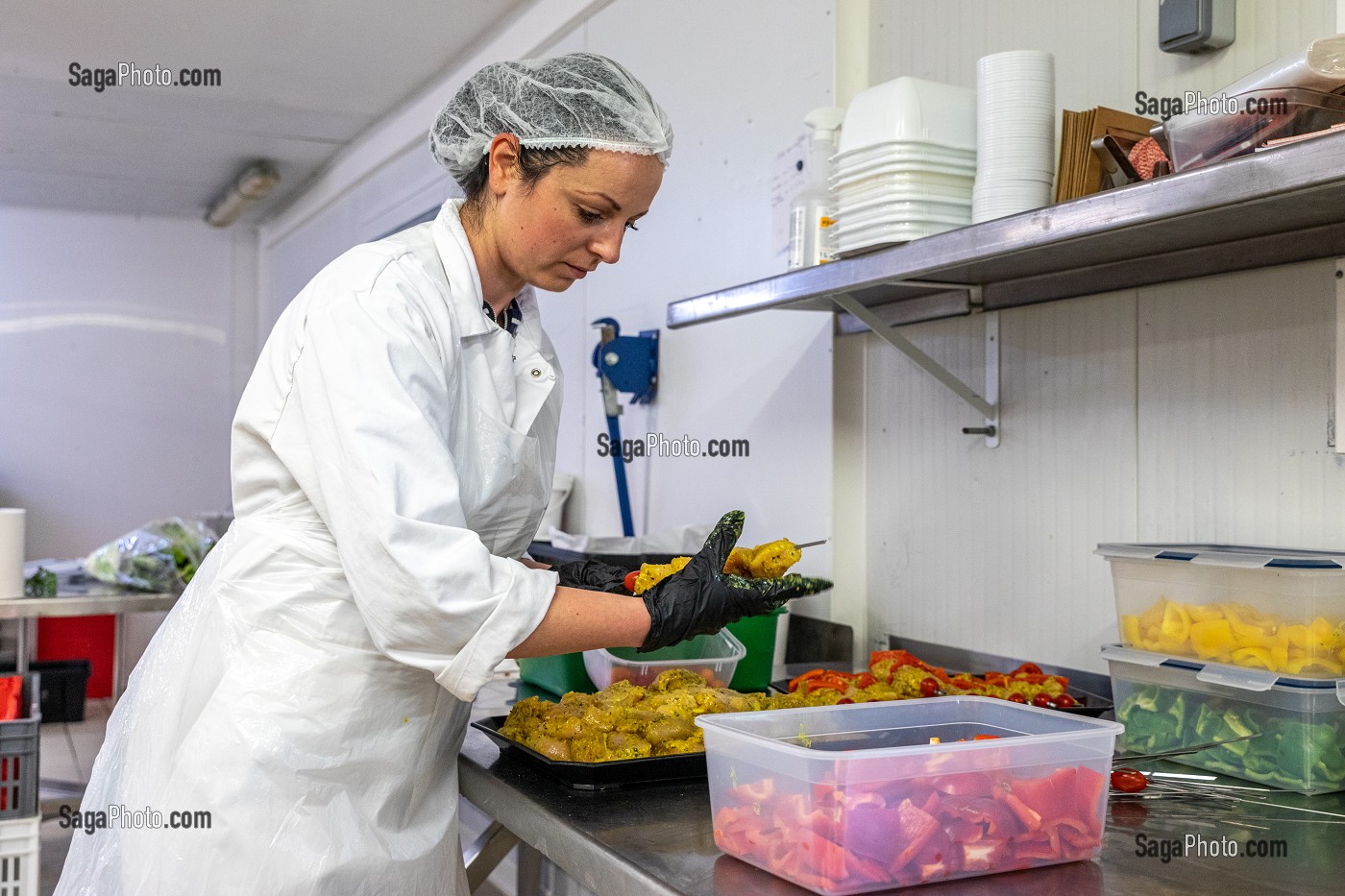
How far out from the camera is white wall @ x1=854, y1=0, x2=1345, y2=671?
1622 millimetres

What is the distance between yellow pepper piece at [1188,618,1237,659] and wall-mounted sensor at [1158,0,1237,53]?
2.74 feet

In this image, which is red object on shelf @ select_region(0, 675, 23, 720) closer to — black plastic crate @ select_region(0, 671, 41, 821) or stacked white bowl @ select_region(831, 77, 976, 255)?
black plastic crate @ select_region(0, 671, 41, 821)

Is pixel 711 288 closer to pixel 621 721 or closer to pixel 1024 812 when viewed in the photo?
pixel 621 721

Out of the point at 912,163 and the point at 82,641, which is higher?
the point at 912,163

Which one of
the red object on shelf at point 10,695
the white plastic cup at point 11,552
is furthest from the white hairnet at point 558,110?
the white plastic cup at point 11,552

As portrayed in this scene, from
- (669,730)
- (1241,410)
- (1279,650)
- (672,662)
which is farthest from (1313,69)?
(672,662)

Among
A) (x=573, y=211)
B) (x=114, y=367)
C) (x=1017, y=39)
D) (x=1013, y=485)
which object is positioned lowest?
(x=1013, y=485)

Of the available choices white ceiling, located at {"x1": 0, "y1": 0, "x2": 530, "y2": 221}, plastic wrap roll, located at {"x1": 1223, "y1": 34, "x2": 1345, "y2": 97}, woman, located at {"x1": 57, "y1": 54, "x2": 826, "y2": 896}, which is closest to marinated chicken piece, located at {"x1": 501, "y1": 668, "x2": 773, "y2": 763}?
woman, located at {"x1": 57, "y1": 54, "x2": 826, "y2": 896}

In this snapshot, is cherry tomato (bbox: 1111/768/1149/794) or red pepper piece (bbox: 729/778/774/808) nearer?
red pepper piece (bbox: 729/778/774/808)

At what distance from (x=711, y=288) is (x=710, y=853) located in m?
1.96

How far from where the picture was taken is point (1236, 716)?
148cm

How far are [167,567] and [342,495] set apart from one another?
2918 millimetres

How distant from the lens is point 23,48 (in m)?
4.41

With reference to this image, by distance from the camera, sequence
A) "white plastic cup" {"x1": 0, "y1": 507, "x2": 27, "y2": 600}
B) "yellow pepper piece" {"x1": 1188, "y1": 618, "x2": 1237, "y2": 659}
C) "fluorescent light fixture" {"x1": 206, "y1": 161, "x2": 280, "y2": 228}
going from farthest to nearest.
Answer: "fluorescent light fixture" {"x1": 206, "y1": 161, "x2": 280, "y2": 228} < "white plastic cup" {"x1": 0, "y1": 507, "x2": 27, "y2": 600} < "yellow pepper piece" {"x1": 1188, "y1": 618, "x2": 1237, "y2": 659}
